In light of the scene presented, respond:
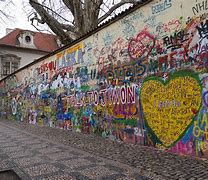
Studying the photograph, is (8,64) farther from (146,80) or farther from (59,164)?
(59,164)

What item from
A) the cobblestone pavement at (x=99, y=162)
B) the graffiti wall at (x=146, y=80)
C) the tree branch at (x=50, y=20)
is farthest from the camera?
the tree branch at (x=50, y=20)

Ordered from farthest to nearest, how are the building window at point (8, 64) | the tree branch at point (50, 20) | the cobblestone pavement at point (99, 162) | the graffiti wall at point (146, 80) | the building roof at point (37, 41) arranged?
the building roof at point (37, 41)
the building window at point (8, 64)
the tree branch at point (50, 20)
the graffiti wall at point (146, 80)
the cobblestone pavement at point (99, 162)

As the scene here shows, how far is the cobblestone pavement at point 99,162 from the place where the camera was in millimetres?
4422

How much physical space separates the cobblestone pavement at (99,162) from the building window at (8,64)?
96.9 ft

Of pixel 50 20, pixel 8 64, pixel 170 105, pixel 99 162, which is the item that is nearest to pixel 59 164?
pixel 99 162

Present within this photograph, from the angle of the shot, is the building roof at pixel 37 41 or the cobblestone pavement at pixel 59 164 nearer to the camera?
the cobblestone pavement at pixel 59 164

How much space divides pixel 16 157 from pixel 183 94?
350 cm

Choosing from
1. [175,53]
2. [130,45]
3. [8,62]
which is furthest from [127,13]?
[8,62]

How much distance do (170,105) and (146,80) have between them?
98cm

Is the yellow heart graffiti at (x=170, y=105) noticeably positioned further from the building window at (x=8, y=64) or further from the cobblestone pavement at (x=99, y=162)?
the building window at (x=8, y=64)

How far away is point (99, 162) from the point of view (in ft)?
17.5

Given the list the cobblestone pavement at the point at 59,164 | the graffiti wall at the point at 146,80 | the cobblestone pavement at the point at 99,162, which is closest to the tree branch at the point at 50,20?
the graffiti wall at the point at 146,80

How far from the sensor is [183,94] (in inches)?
224

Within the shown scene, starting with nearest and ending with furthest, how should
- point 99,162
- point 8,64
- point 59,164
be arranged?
point 59,164 → point 99,162 → point 8,64
